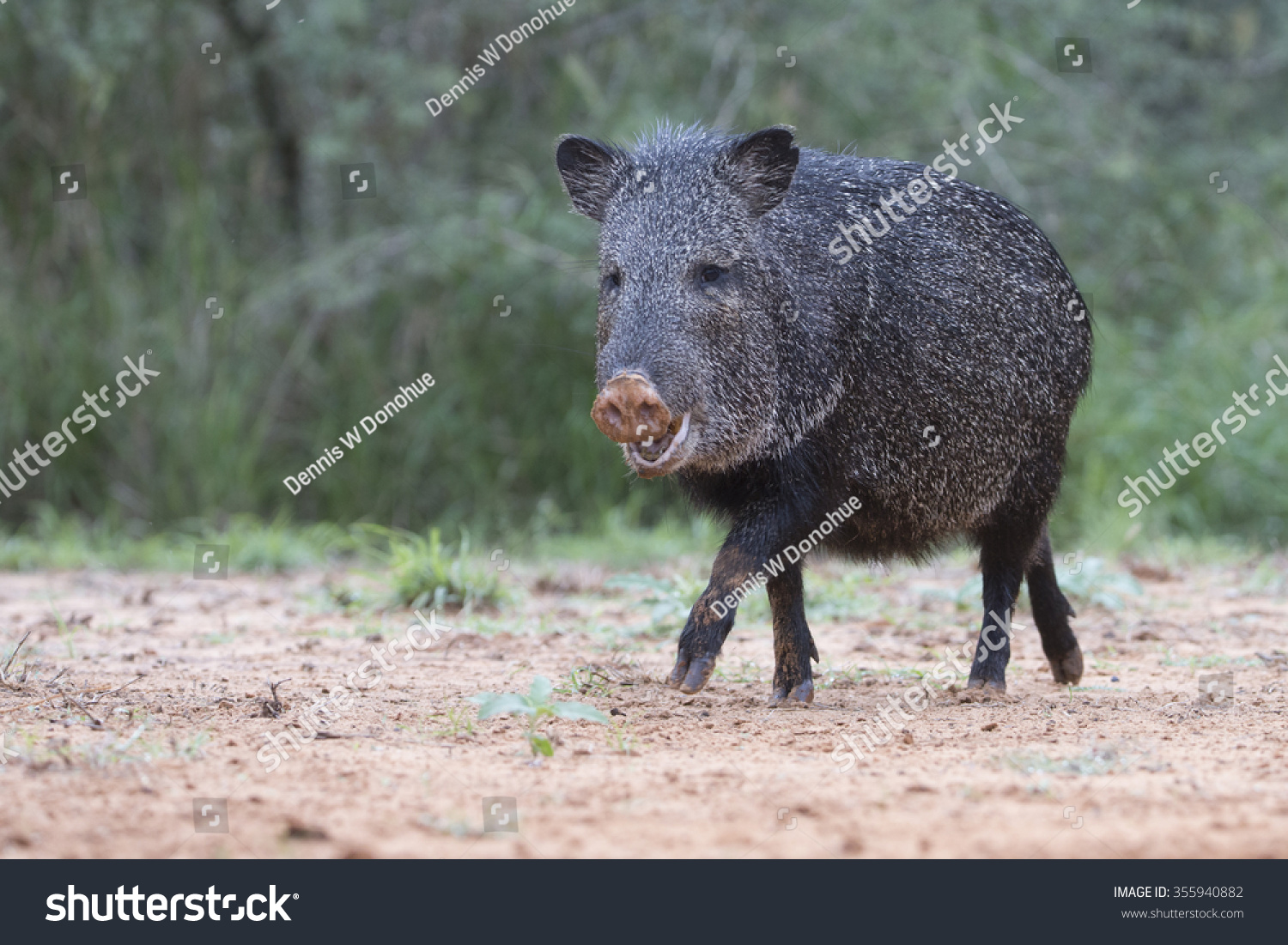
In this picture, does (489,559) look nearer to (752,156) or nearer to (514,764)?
(752,156)

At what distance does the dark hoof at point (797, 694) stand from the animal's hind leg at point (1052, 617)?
34.1 inches

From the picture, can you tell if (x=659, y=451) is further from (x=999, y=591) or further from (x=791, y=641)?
(x=999, y=591)

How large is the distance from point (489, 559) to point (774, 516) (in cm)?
317

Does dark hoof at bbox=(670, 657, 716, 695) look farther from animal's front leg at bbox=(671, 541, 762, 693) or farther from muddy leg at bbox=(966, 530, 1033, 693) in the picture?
muddy leg at bbox=(966, 530, 1033, 693)

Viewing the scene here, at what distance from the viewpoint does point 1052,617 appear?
13.7 feet

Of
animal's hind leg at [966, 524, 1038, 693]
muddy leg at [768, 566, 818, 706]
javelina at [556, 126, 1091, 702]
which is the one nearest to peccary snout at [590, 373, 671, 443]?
javelina at [556, 126, 1091, 702]

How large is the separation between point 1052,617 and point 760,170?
157cm

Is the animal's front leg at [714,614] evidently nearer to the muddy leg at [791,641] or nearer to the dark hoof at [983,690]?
the muddy leg at [791,641]

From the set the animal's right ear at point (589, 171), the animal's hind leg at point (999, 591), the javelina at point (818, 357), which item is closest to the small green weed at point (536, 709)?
the javelina at point (818, 357)

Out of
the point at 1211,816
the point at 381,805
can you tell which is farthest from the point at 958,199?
the point at 381,805

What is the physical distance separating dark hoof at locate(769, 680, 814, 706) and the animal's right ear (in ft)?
4.46

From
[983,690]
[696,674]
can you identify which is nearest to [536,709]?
[696,674]

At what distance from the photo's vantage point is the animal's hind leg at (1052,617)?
4113 millimetres

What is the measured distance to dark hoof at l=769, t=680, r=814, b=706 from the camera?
12.0ft
